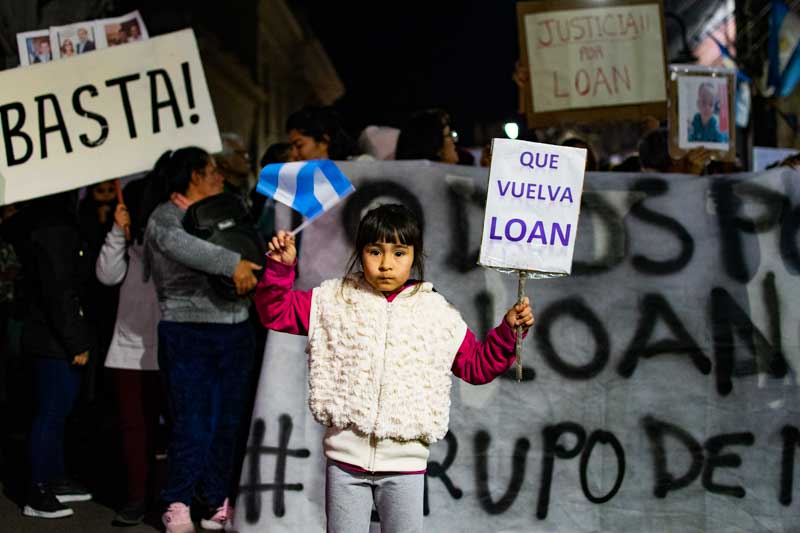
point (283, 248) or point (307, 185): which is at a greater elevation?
point (307, 185)

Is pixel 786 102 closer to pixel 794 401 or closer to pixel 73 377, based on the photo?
pixel 794 401

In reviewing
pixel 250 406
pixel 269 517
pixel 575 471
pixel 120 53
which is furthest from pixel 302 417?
pixel 120 53

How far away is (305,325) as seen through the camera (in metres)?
3.53

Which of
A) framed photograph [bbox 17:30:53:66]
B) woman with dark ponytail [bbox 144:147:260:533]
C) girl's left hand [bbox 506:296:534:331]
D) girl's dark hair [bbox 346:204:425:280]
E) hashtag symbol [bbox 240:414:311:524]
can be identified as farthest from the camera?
framed photograph [bbox 17:30:53:66]

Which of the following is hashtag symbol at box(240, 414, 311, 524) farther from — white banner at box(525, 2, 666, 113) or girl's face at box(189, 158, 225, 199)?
white banner at box(525, 2, 666, 113)

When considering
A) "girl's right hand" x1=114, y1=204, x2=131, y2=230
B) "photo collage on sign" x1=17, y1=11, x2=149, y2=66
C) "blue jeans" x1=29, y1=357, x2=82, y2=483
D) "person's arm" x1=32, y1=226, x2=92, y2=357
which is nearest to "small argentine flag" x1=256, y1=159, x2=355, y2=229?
"girl's right hand" x1=114, y1=204, x2=131, y2=230

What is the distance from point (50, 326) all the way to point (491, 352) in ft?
8.95

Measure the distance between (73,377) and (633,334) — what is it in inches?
108

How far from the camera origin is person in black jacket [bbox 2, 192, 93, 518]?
526cm

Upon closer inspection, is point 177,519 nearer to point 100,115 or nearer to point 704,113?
point 100,115

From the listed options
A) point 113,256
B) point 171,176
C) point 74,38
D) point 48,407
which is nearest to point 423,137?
point 171,176

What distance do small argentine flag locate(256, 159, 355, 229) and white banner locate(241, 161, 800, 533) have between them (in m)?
1.19

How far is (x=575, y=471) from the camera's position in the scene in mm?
4723

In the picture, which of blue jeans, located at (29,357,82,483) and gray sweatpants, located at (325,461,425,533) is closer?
gray sweatpants, located at (325,461,425,533)
